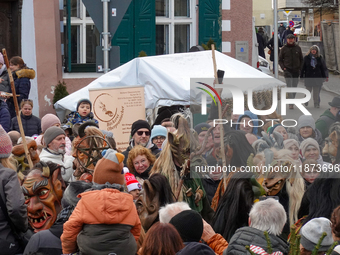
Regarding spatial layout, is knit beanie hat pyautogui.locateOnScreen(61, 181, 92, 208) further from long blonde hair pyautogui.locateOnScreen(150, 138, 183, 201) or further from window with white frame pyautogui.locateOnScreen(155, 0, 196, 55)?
window with white frame pyautogui.locateOnScreen(155, 0, 196, 55)

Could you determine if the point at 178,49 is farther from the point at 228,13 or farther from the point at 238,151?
the point at 238,151

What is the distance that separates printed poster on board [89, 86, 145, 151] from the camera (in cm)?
901

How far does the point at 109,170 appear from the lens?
473 cm

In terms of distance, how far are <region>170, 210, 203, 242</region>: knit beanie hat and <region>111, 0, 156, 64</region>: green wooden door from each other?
32.8 feet

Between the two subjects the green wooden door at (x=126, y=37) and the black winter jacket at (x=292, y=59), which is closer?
the green wooden door at (x=126, y=37)

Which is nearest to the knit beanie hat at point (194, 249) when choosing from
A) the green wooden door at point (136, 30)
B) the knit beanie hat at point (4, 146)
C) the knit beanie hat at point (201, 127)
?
the knit beanie hat at point (4, 146)

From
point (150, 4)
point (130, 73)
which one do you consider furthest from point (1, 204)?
point (150, 4)

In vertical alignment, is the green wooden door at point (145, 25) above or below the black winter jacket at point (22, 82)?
above

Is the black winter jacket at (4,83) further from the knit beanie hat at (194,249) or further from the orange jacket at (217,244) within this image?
the knit beanie hat at (194,249)

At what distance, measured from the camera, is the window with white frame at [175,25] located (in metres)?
14.4

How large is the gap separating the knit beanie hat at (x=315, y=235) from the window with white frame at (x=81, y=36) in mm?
10265

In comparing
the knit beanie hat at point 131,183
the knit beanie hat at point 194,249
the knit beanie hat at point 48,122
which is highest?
the knit beanie hat at point 48,122

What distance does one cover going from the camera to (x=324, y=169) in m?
5.63

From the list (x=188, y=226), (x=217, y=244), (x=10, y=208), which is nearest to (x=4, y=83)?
(x=10, y=208)
